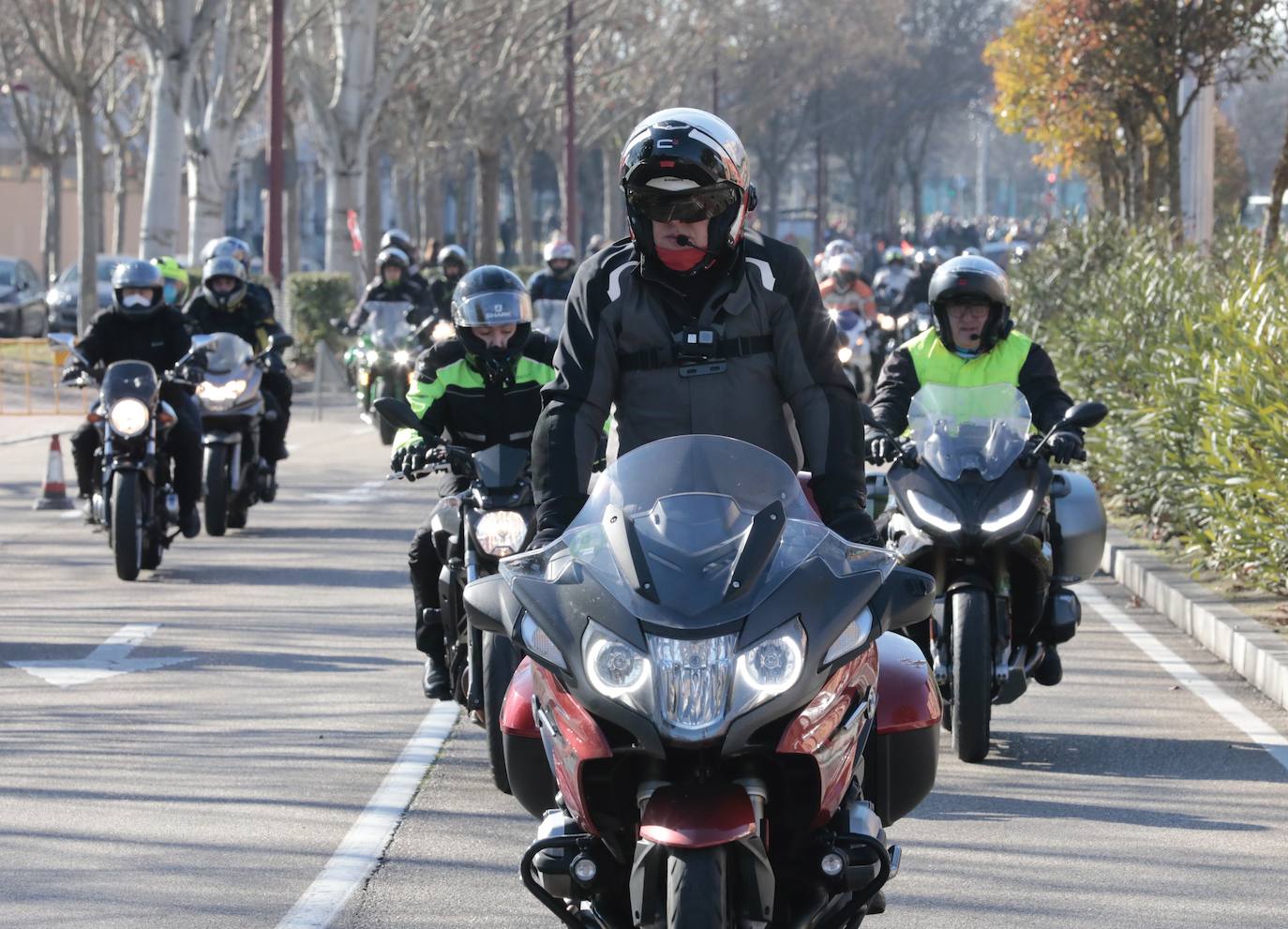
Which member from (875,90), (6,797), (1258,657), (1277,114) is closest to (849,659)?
(6,797)

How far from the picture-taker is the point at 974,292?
8.68 meters

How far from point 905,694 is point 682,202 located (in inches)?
45.6

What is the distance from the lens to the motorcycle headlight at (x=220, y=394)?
14805mm

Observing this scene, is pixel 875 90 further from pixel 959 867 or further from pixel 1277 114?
pixel 959 867

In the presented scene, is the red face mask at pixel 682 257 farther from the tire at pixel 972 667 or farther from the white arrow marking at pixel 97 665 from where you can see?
the white arrow marking at pixel 97 665

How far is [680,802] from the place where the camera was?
430 cm

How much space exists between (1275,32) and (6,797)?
22.3 m

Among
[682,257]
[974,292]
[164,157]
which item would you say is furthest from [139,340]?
[164,157]

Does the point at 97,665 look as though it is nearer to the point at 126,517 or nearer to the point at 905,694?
the point at 126,517

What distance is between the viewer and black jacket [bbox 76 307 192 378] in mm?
13586

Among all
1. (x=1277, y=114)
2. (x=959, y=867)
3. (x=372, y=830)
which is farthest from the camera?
(x=1277, y=114)

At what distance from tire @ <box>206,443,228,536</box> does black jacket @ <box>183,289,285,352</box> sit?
99cm

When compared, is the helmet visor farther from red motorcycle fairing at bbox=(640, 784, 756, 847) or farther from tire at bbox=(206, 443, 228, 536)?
tire at bbox=(206, 443, 228, 536)

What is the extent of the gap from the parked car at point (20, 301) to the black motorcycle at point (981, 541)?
34.7 metres
